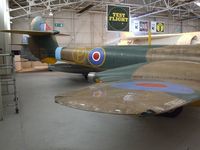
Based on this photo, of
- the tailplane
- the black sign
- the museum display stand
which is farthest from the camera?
the black sign

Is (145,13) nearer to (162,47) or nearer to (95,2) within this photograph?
(95,2)

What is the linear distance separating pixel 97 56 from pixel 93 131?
9.52ft

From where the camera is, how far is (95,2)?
15461 mm

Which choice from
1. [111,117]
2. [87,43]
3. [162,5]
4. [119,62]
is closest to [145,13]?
[162,5]

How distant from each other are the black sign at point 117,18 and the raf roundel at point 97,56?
304 cm

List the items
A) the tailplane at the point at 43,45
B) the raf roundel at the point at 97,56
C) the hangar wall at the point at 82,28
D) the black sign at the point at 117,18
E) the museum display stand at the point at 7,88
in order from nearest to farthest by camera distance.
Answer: the museum display stand at the point at 7,88 < the raf roundel at the point at 97,56 < the tailplane at the point at 43,45 < the black sign at the point at 117,18 < the hangar wall at the point at 82,28

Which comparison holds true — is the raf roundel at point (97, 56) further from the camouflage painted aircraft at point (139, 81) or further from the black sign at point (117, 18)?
the black sign at point (117, 18)

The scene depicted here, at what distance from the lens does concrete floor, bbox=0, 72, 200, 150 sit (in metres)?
2.72

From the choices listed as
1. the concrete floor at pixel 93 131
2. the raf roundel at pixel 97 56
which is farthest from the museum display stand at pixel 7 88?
the raf roundel at pixel 97 56

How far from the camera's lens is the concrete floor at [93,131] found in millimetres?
2723

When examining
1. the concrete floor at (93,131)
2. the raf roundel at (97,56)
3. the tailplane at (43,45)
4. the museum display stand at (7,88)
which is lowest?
the concrete floor at (93,131)

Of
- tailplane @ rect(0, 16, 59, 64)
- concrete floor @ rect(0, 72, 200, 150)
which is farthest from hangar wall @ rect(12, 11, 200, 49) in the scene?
concrete floor @ rect(0, 72, 200, 150)

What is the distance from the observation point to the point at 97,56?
577 cm

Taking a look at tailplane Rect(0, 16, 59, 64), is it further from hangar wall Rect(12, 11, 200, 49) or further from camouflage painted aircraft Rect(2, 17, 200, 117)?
hangar wall Rect(12, 11, 200, 49)
